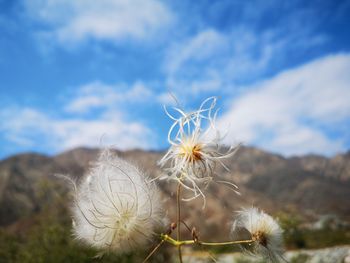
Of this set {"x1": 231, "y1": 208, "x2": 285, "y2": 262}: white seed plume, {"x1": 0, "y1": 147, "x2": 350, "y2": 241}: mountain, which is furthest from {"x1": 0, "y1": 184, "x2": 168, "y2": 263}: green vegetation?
{"x1": 0, "y1": 147, "x2": 350, "y2": 241}: mountain

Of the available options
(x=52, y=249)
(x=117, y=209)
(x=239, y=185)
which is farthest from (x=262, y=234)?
(x=239, y=185)

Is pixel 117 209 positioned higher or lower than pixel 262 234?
higher

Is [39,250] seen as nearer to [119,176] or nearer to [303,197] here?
[119,176]

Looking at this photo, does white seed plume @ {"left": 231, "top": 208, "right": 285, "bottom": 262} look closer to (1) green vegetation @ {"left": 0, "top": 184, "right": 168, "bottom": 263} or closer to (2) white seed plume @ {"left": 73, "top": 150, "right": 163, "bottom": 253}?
(2) white seed plume @ {"left": 73, "top": 150, "right": 163, "bottom": 253}

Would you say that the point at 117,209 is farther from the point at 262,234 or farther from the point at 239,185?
the point at 239,185

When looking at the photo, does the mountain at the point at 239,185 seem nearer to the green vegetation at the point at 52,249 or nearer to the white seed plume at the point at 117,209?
the green vegetation at the point at 52,249
